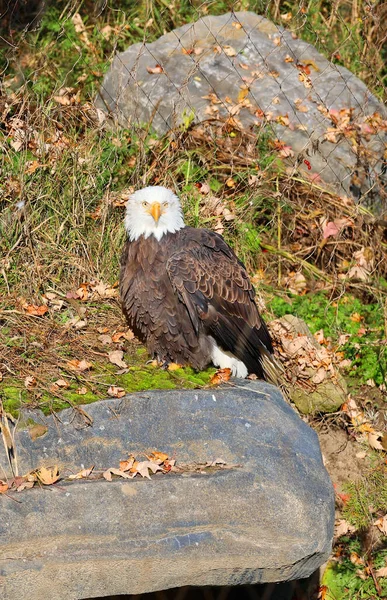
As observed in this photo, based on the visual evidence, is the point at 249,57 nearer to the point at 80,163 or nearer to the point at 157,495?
the point at 80,163

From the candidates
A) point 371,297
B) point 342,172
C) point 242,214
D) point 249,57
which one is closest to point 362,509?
point 371,297

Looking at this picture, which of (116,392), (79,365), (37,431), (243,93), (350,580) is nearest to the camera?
(37,431)

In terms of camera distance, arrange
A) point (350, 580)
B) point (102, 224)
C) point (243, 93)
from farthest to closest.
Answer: point (243, 93) → point (102, 224) → point (350, 580)

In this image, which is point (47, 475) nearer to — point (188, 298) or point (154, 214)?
point (188, 298)

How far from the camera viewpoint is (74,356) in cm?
469

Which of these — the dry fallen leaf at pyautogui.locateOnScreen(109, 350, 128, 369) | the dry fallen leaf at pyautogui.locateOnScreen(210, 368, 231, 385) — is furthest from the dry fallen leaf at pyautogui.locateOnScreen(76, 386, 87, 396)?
the dry fallen leaf at pyautogui.locateOnScreen(210, 368, 231, 385)

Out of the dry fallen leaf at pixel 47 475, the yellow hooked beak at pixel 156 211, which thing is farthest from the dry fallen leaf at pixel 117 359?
the dry fallen leaf at pixel 47 475

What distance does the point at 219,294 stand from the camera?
4820 mm

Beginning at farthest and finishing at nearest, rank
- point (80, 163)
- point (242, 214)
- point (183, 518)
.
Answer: point (242, 214) < point (80, 163) < point (183, 518)

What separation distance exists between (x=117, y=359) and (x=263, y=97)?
9.60 ft

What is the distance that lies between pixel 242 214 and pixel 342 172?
1007 millimetres

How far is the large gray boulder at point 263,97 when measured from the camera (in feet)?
21.2

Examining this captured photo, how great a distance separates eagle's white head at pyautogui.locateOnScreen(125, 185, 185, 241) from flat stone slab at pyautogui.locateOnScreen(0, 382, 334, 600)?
1.04 metres

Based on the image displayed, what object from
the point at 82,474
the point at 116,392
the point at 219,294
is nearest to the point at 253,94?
the point at 219,294
